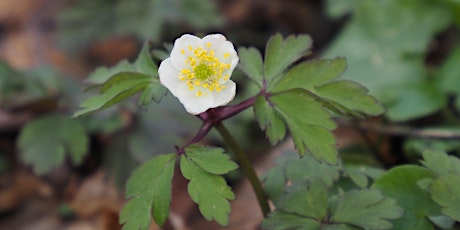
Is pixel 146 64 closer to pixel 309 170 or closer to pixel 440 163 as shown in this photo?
pixel 309 170

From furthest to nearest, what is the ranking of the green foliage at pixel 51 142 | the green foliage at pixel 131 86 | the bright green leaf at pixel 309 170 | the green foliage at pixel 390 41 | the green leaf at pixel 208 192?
the green foliage at pixel 390 41, the green foliage at pixel 51 142, the bright green leaf at pixel 309 170, the green foliage at pixel 131 86, the green leaf at pixel 208 192

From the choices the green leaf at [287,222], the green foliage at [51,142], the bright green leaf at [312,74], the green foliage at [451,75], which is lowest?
the green foliage at [451,75]

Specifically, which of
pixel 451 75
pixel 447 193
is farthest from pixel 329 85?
pixel 451 75

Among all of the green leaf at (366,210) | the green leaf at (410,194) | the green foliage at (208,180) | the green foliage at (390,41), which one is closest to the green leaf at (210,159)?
the green foliage at (208,180)

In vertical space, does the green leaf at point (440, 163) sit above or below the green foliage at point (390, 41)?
above

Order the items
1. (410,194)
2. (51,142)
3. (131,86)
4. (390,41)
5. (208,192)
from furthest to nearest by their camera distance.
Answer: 1. (390,41)
2. (51,142)
3. (410,194)
4. (131,86)
5. (208,192)

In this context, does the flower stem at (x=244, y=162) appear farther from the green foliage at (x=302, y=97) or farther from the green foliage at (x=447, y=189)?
the green foliage at (x=447, y=189)

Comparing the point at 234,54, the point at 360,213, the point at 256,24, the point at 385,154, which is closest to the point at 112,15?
the point at 256,24

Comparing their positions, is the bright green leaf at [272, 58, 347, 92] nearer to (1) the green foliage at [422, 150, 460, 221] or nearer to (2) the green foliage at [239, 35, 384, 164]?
(2) the green foliage at [239, 35, 384, 164]
